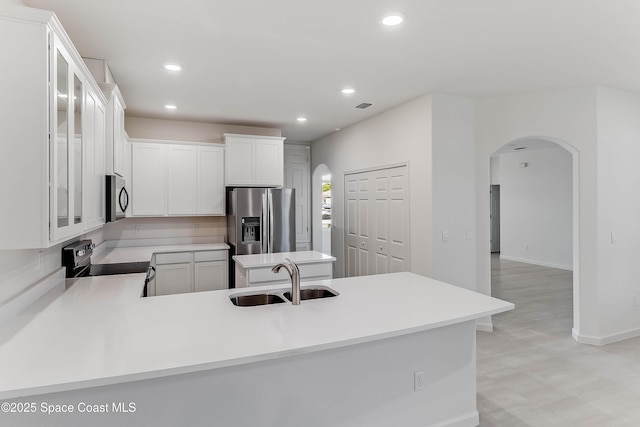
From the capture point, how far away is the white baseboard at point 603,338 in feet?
12.1

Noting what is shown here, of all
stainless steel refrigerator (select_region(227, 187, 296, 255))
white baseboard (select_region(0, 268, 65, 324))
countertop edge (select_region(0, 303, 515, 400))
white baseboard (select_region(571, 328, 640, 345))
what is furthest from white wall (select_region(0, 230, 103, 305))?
white baseboard (select_region(571, 328, 640, 345))

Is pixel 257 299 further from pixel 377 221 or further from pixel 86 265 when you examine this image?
pixel 377 221

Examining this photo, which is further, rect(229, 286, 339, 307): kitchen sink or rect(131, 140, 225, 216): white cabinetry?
rect(131, 140, 225, 216): white cabinetry

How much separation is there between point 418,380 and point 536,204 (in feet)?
25.2

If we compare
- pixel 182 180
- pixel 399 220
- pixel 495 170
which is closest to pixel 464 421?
pixel 399 220

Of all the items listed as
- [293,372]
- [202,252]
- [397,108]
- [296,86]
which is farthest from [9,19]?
[397,108]

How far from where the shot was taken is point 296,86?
3.74 metres

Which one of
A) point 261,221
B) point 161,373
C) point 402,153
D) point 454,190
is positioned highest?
point 402,153

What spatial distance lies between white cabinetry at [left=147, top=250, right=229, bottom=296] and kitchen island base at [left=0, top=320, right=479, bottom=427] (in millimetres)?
3025

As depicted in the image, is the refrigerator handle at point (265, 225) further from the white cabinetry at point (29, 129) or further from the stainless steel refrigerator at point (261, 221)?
the white cabinetry at point (29, 129)

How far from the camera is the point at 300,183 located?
7109mm

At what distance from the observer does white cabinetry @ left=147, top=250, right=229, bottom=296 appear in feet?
14.6

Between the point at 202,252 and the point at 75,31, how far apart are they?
2849 mm

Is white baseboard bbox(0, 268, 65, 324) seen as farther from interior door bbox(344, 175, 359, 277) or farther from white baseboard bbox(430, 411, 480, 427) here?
interior door bbox(344, 175, 359, 277)
